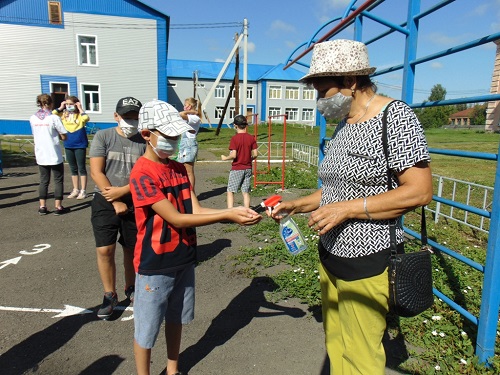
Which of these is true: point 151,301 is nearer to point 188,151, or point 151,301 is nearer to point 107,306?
point 107,306

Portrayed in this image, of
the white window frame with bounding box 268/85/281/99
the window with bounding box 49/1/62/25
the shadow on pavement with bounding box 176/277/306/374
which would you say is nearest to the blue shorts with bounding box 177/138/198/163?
the shadow on pavement with bounding box 176/277/306/374

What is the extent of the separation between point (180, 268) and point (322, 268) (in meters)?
0.88

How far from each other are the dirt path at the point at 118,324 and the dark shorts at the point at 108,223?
0.74m

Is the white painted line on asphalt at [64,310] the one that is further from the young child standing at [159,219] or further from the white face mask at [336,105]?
the white face mask at [336,105]

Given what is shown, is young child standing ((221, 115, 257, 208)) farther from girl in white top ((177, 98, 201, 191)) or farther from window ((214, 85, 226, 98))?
Result: window ((214, 85, 226, 98))

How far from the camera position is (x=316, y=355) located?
2.85 m

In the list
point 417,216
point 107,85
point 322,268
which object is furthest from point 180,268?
point 107,85

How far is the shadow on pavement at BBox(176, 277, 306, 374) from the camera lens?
113 inches

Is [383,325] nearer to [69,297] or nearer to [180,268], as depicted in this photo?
[180,268]

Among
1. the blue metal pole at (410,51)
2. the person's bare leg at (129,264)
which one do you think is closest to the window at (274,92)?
the blue metal pole at (410,51)

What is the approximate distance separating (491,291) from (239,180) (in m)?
4.82

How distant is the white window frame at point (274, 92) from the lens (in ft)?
167

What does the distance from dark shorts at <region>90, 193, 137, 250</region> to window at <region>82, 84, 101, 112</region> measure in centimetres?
2625

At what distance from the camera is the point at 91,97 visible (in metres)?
26.9
